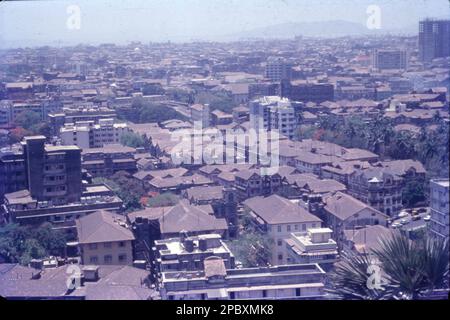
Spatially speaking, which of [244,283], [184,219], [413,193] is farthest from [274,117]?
[244,283]

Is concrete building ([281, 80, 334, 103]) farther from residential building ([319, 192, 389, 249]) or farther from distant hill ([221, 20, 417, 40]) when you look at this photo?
residential building ([319, 192, 389, 249])

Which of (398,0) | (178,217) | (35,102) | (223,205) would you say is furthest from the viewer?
(35,102)

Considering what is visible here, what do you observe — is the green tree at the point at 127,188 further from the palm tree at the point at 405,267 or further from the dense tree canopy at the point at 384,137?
the palm tree at the point at 405,267

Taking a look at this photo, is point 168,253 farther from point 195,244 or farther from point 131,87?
point 131,87

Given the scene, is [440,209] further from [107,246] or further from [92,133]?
[92,133]

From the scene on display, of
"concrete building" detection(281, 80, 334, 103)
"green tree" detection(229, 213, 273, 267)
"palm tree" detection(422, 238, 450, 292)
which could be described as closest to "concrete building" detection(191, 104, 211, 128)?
"concrete building" detection(281, 80, 334, 103)
